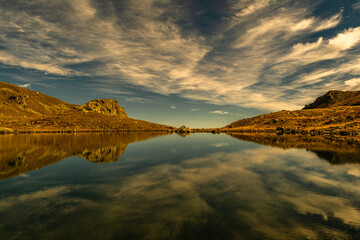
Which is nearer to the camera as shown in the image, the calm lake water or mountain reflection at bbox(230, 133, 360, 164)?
the calm lake water

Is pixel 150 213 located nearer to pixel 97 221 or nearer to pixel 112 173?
pixel 97 221

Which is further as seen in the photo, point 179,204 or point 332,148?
point 332,148

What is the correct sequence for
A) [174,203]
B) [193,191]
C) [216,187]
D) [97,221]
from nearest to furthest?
1. [97,221]
2. [174,203]
3. [193,191]
4. [216,187]

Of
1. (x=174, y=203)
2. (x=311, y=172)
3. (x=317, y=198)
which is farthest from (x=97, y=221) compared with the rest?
(x=311, y=172)

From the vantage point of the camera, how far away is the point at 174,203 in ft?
31.5

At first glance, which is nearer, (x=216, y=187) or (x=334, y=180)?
(x=216, y=187)

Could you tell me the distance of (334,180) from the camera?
1431 cm

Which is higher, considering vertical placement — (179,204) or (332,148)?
(332,148)

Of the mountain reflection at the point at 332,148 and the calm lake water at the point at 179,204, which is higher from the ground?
the mountain reflection at the point at 332,148

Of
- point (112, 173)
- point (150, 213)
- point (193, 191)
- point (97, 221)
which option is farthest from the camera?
point (112, 173)

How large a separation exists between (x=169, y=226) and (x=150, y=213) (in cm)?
152

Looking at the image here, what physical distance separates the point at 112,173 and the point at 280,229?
1380cm

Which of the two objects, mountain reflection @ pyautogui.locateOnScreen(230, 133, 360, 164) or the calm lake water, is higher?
mountain reflection @ pyautogui.locateOnScreen(230, 133, 360, 164)

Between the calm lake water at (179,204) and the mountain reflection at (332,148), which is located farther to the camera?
the mountain reflection at (332,148)
